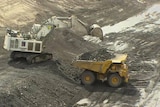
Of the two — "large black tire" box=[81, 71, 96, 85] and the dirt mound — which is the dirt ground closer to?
the dirt mound

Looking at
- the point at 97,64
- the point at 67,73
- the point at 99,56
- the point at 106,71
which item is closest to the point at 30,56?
the point at 67,73

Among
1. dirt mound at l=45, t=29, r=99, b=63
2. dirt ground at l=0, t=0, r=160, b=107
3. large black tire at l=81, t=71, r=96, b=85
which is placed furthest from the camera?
dirt mound at l=45, t=29, r=99, b=63

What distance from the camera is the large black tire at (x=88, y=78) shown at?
19.6 metres

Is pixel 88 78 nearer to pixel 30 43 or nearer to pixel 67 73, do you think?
pixel 67 73

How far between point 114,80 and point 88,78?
134cm

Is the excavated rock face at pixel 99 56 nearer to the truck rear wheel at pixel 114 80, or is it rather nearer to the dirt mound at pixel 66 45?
the truck rear wheel at pixel 114 80

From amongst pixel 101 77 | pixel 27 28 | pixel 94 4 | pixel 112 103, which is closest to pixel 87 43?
pixel 27 28

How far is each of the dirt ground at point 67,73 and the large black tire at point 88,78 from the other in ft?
0.88

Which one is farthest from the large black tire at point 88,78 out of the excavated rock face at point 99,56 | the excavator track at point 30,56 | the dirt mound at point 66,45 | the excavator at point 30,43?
the dirt mound at point 66,45

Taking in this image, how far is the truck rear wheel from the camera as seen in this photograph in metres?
19.4

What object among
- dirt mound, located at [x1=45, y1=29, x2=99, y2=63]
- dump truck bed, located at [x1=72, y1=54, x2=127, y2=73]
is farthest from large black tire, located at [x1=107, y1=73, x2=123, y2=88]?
dirt mound, located at [x1=45, y1=29, x2=99, y2=63]

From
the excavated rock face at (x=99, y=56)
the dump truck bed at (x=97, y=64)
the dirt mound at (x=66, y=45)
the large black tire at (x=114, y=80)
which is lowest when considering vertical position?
the large black tire at (x=114, y=80)

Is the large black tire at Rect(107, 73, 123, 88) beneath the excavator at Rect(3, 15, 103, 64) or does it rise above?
beneath

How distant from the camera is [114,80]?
19.5 meters
